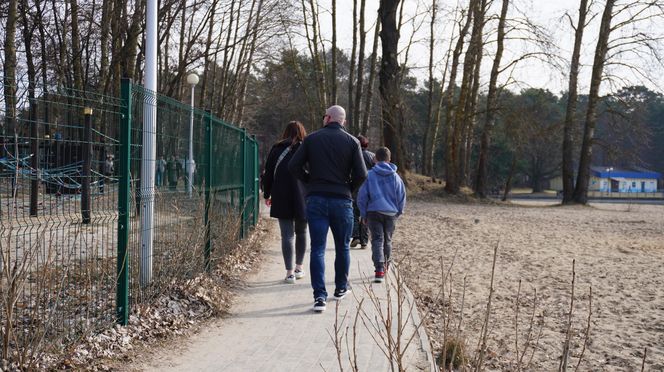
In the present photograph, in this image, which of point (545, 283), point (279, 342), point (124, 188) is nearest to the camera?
point (124, 188)

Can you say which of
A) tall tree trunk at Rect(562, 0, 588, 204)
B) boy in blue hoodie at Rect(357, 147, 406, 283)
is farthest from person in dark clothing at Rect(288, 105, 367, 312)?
tall tree trunk at Rect(562, 0, 588, 204)

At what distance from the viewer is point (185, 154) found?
709 cm

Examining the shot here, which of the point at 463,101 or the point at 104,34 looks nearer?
the point at 104,34

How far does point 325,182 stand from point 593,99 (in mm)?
25848

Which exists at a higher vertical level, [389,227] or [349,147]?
[349,147]

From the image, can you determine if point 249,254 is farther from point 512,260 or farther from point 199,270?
point 512,260

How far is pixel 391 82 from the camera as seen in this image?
27875mm

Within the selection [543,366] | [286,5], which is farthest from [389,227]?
[286,5]

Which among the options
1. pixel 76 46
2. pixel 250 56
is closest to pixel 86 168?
pixel 76 46

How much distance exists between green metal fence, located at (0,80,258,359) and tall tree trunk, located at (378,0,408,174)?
20483mm

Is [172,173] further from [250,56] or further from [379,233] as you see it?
[250,56]

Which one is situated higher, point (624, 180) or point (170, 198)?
point (170, 198)

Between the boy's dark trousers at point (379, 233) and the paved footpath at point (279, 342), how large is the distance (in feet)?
2.49

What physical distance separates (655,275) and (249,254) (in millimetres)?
5981
